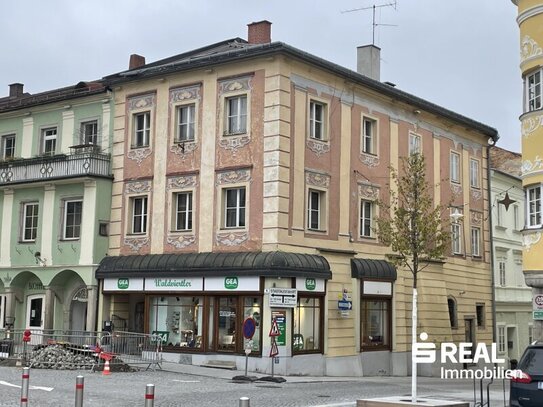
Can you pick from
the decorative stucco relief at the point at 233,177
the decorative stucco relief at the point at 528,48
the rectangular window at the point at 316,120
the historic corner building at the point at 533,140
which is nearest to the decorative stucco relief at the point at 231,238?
the decorative stucco relief at the point at 233,177

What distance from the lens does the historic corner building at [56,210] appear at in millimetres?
30625

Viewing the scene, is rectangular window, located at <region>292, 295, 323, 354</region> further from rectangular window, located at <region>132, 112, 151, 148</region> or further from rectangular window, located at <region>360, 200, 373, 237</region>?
rectangular window, located at <region>132, 112, 151, 148</region>

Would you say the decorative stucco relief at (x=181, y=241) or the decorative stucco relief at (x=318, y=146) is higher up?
the decorative stucco relief at (x=318, y=146)

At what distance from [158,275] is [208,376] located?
550cm

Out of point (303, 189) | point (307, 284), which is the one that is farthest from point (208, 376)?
point (303, 189)

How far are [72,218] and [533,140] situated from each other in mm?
17375

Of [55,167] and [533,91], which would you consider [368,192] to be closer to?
[533,91]

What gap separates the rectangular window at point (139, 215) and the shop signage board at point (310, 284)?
22.6 feet

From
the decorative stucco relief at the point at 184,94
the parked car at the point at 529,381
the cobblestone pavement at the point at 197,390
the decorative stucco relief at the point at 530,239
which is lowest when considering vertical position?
the cobblestone pavement at the point at 197,390

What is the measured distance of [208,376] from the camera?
78.9 feet

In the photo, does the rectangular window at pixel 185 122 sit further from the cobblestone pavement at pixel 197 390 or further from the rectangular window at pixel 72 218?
the cobblestone pavement at pixel 197 390

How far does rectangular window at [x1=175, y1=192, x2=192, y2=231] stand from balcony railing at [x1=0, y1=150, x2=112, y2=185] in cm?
344

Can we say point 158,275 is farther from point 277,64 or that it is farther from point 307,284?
point 277,64

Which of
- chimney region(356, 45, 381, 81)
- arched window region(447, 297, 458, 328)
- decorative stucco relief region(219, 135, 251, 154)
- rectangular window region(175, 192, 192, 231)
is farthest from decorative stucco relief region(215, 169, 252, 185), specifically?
arched window region(447, 297, 458, 328)
